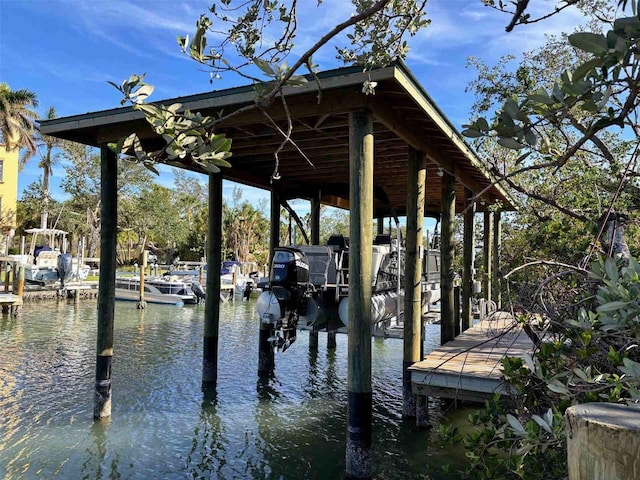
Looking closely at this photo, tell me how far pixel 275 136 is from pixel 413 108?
2.48m

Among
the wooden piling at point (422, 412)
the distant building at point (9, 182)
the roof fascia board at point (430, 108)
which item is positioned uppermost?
the distant building at point (9, 182)

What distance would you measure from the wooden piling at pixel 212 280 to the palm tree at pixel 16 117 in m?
33.2

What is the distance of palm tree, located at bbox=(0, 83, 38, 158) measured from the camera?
36.2m

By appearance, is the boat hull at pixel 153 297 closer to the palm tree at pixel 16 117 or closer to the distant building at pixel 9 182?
the distant building at pixel 9 182

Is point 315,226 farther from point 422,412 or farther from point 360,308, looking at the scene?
point 360,308

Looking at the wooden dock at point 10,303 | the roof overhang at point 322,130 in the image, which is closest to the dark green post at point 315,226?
the roof overhang at point 322,130

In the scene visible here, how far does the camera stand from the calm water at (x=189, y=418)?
6.71m

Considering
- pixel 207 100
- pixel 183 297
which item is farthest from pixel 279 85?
pixel 183 297

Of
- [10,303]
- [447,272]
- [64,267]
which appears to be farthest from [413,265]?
→ [64,267]

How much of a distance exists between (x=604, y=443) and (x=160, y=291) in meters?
28.7

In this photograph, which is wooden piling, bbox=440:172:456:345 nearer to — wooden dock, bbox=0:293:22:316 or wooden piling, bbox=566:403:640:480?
wooden piling, bbox=566:403:640:480

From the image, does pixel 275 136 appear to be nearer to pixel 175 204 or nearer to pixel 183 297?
pixel 183 297

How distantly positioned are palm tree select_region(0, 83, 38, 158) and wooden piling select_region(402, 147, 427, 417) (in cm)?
3692

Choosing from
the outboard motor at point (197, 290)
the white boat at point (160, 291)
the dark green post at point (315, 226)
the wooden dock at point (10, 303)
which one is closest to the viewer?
the dark green post at point (315, 226)
